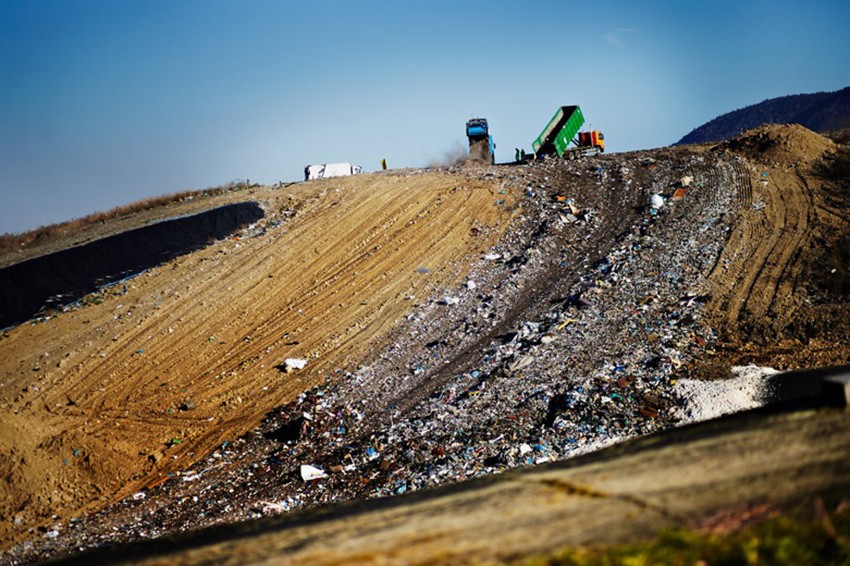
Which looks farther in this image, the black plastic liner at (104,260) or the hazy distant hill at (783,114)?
the hazy distant hill at (783,114)

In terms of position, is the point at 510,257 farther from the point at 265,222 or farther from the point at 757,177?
the point at 265,222

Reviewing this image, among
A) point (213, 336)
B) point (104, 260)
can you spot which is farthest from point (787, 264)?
point (104, 260)

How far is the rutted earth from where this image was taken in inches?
348

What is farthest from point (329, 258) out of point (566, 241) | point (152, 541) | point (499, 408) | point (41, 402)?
point (152, 541)

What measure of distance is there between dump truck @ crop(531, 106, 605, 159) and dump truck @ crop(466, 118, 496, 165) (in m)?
2.30

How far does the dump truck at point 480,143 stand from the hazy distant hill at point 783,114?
109ft

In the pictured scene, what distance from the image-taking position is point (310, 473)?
8828 millimetres

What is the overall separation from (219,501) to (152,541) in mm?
6353

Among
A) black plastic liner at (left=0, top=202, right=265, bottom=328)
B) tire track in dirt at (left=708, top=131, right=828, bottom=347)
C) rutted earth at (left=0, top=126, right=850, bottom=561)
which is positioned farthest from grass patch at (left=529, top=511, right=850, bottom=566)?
black plastic liner at (left=0, top=202, right=265, bottom=328)

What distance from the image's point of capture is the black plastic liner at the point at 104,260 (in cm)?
1770

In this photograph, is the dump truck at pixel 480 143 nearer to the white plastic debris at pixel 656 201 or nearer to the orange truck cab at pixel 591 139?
the orange truck cab at pixel 591 139

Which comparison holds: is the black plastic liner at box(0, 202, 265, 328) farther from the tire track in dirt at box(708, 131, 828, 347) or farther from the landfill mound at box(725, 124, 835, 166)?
the landfill mound at box(725, 124, 835, 166)

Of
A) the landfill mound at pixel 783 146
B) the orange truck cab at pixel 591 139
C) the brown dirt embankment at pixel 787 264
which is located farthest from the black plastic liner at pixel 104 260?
the landfill mound at pixel 783 146

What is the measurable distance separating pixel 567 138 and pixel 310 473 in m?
16.5
